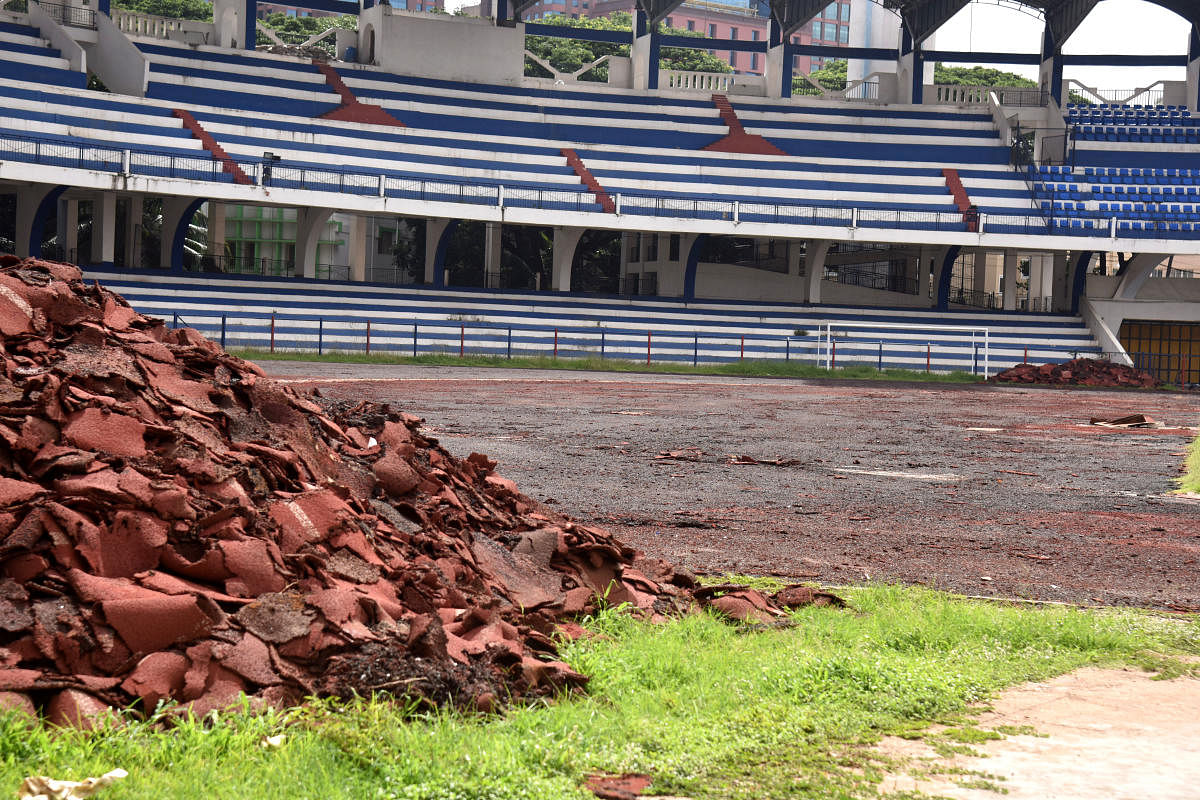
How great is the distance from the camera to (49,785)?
11.7 feet

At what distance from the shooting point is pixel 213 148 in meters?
36.3

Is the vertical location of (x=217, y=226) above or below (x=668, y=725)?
above

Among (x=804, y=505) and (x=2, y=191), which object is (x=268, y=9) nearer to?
(x=2, y=191)

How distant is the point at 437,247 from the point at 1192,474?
99.0ft

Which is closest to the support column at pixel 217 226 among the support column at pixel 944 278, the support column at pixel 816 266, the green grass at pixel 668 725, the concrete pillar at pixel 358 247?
the concrete pillar at pixel 358 247

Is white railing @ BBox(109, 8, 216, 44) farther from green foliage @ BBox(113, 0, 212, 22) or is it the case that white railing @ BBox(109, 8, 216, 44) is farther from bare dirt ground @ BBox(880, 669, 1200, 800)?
bare dirt ground @ BBox(880, 669, 1200, 800)

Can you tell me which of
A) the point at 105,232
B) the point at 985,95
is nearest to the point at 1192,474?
the point at 105,232

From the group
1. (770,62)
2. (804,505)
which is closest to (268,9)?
(770,62)

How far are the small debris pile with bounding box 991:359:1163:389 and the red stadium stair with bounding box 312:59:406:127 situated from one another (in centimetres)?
2136

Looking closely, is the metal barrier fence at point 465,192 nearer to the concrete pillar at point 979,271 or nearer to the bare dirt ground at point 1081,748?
the concrete pillar at point 979,271

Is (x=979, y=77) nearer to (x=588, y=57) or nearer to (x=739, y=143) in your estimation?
(x=588, y=57)

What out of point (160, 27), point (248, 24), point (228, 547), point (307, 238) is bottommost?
point (228, 547)

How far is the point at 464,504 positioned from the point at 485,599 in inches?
50.7

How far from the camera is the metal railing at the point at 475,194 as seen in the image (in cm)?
3319
